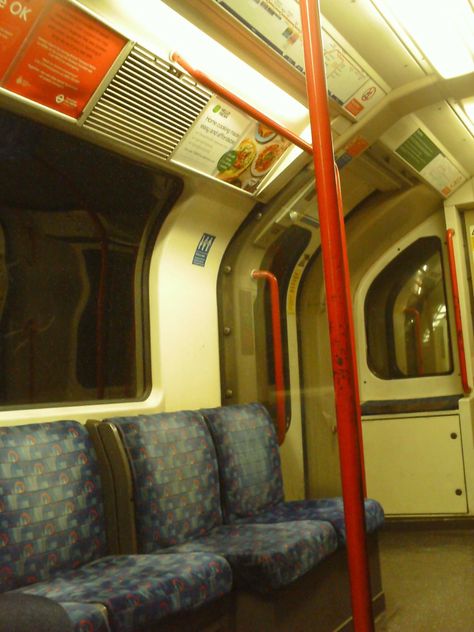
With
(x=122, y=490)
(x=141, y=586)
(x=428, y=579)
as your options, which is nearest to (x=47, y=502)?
(x=122, y=490)

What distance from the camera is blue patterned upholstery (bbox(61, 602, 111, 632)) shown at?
1604mm

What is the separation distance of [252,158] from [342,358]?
222 centimetres

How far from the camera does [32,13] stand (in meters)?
→ 2.11

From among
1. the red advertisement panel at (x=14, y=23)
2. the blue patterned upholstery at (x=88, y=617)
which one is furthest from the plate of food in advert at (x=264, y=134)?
the blue patterned upholstery at (x=88, y=617)

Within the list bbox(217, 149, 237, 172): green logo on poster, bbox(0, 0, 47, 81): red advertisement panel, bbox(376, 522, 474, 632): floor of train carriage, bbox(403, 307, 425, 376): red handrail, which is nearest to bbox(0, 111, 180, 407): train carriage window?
bbox(217, 149, 237, 172): green logo on poster

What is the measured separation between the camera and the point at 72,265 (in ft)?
9.95

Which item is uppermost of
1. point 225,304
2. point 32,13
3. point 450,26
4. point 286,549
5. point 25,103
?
point 450,26

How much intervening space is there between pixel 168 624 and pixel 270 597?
0.50 metres

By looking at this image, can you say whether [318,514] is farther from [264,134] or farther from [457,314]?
[457,314]

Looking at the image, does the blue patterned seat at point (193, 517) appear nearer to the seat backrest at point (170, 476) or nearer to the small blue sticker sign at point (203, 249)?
the seat backrest at point (170, 476)

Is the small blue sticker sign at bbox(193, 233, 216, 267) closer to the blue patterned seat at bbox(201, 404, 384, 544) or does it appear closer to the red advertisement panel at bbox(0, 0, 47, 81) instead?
the blue patterned seat at bbox(201, 404, 384, 544)

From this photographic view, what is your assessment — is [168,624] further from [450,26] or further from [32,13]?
[450,26]

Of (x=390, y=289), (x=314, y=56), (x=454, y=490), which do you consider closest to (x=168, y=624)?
(x=314, y=56)

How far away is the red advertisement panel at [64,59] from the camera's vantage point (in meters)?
2.18
